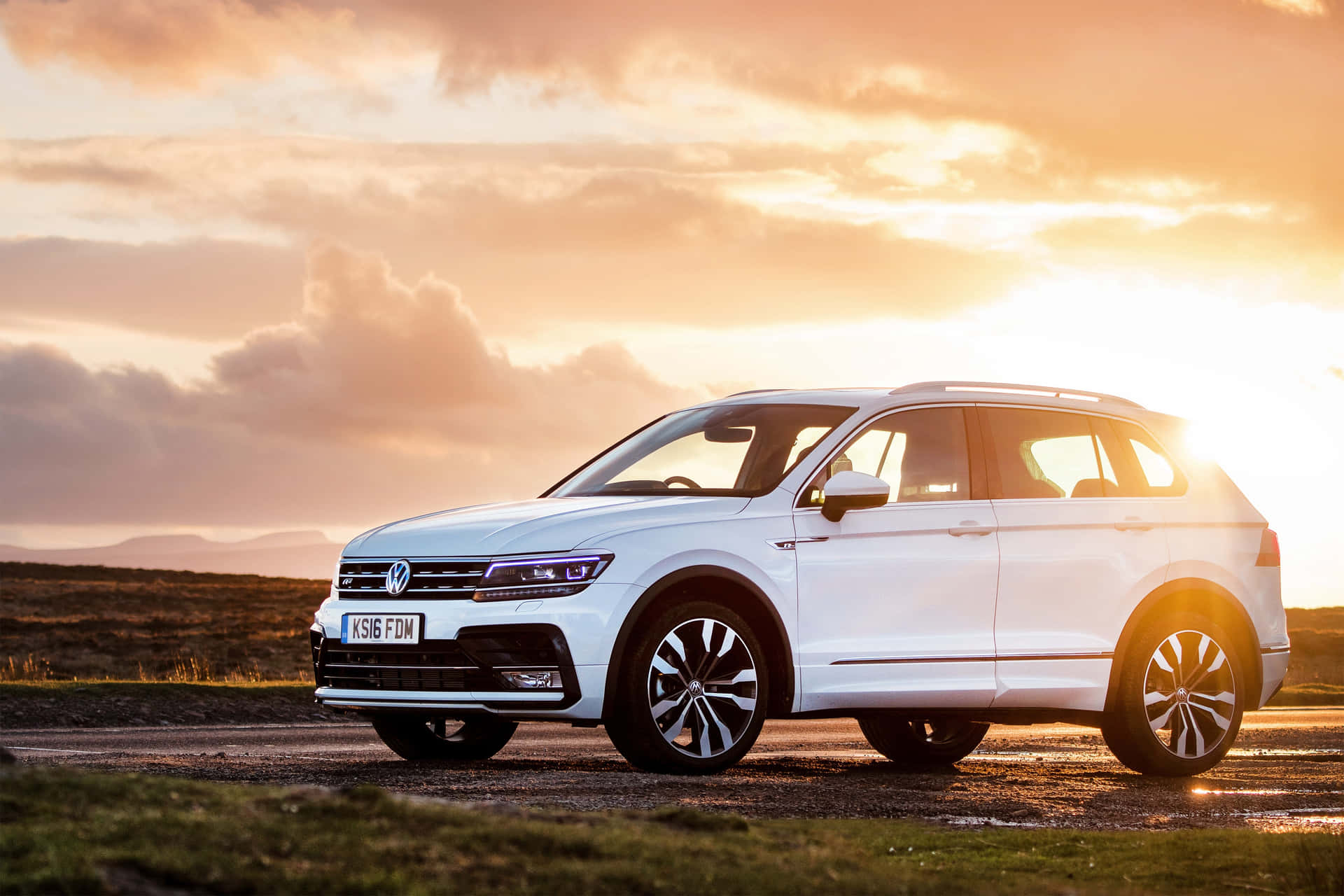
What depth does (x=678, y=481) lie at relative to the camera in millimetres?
9828

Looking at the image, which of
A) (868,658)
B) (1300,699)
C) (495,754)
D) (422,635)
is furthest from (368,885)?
(1300,699)

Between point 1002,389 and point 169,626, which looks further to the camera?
point 169,626

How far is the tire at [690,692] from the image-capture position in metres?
8.38

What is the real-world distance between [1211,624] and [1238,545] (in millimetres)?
584

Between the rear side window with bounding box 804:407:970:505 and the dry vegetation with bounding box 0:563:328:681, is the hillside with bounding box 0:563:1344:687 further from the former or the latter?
the rear side window with bounding box 804:407:970:505

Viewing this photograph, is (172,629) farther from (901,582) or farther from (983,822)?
(983,822)

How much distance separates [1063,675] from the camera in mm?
9719

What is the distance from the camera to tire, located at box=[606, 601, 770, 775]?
838 centimetres

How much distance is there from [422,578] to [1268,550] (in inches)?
224

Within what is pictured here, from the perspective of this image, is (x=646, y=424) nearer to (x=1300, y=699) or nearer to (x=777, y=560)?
(x=777, y=560)

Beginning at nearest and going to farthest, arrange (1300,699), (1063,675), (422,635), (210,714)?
(422,635)
(1063,675)
(210,714)
(1300,699)

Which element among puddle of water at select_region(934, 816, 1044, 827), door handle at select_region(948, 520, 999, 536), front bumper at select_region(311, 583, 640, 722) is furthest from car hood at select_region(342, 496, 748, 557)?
puddle of water at select_region(934, 816, 1044, 827)

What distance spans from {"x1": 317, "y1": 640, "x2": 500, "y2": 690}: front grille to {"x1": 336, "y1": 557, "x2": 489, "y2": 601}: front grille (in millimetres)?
273

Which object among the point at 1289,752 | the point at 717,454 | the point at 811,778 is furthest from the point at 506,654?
the point at 1289,752
